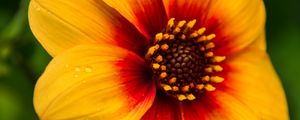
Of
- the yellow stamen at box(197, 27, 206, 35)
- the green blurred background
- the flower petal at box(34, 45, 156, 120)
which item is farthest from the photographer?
the green blurred background

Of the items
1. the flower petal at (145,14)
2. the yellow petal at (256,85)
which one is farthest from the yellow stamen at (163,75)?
the yellow petal at (256,85)

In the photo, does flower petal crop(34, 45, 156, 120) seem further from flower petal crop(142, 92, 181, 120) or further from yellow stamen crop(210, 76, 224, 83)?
yellow stamen crop(210, 76, 224, 83)

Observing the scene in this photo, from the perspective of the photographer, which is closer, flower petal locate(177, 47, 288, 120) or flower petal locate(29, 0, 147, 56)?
flower petal locate(29, 0, 147, 56)

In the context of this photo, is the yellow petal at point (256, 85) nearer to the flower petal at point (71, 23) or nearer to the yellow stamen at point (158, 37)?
the yellow stamen at point (158, 37)

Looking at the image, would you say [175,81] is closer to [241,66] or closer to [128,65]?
[128,65]

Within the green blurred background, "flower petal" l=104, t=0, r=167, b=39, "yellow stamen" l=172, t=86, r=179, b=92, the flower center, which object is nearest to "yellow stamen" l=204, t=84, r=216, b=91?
the flower center

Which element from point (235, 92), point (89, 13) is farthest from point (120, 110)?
point (235, 92)

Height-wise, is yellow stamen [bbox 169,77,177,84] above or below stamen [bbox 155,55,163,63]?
below
